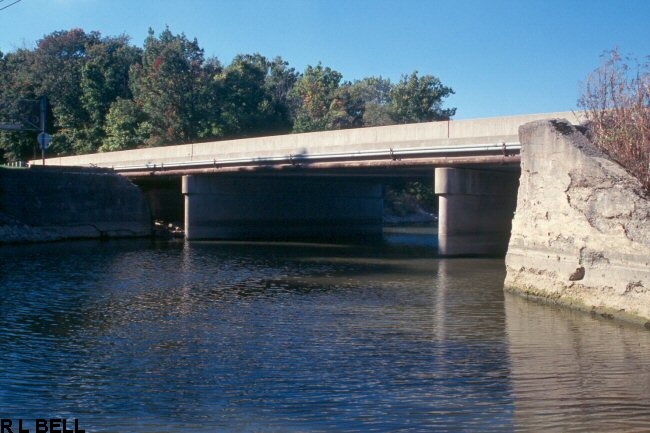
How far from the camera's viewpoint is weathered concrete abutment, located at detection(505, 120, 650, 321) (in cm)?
1745

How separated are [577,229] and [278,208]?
3457cm

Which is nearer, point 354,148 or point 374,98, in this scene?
point 354,148

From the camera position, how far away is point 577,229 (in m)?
19.5

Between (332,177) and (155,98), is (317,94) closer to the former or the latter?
(155,98)

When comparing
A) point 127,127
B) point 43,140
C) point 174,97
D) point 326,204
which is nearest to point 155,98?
point 174,97

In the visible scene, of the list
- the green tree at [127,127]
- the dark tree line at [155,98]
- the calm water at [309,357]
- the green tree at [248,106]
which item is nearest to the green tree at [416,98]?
the dark tree line at [155,98]

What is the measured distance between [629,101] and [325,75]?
8827cm

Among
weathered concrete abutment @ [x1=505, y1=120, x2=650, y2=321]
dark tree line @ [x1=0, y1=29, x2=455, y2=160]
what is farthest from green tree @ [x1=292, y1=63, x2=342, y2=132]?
weathered concrete abutment @ [x1=505, y1=120, x2=650, y2=321]

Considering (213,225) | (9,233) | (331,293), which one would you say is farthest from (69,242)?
(331,293)

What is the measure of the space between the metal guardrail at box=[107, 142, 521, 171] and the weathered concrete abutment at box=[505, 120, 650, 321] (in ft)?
23.8

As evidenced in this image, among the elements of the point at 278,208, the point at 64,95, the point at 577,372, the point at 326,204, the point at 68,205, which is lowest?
the point at 577,372

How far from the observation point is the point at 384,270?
29.7 meters

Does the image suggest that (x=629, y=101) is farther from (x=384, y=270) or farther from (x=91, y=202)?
(x=91, y=202)

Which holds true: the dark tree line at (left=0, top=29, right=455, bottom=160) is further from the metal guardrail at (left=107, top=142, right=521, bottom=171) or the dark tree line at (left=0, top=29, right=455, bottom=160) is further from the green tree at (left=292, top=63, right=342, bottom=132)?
the metal guardrail at (left=107, top=142, right=521, bottom=171)
